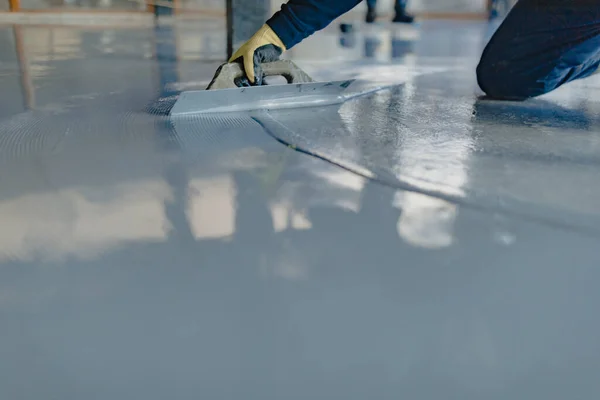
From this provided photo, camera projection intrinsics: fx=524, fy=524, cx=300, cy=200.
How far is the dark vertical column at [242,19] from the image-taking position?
2902 mm

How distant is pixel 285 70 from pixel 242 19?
56.1 inches

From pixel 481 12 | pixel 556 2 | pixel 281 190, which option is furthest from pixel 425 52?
pixel 481 12

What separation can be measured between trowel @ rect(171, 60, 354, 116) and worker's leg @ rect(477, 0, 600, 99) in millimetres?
575

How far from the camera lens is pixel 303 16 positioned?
63.7 inches

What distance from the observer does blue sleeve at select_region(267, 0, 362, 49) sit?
1574 millimetres

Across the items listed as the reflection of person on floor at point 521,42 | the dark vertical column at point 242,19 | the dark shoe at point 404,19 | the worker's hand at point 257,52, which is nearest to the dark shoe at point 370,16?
the dark shoe at point 404,19

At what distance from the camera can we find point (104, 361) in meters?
0.53

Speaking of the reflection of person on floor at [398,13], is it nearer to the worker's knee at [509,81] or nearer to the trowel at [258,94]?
the worker's knee at [509,81]

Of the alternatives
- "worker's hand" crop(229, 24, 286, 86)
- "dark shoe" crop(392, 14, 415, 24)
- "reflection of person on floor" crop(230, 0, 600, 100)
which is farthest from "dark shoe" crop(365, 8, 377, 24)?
"worker's hand" crop(229, 24, 286, 86)

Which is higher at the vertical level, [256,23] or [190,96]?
[256,23]

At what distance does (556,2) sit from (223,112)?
3.74ft

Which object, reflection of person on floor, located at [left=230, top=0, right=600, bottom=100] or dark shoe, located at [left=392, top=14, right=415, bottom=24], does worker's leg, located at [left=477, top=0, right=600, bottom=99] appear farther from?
dark shoe, located at [left=392, top=14, right=415, bottom=24]

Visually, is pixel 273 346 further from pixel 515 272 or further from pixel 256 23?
pixel 256 23

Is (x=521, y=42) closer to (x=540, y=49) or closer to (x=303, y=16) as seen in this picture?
(x=540, y=49)
